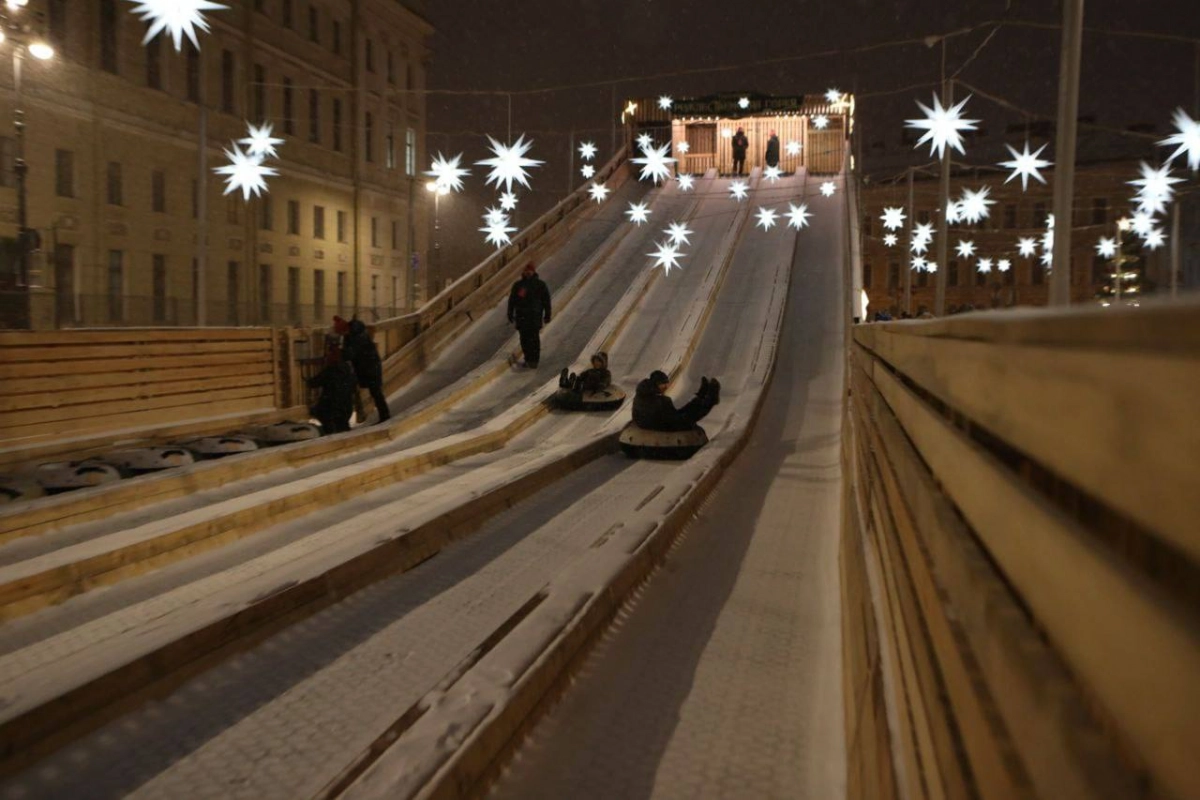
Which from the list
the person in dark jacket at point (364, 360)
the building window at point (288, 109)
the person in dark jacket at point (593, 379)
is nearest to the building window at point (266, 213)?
the building window at point (288, 109)

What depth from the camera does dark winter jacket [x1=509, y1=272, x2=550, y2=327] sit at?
15.8 meters

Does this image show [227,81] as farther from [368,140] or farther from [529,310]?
[529,310]

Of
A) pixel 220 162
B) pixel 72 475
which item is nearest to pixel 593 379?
pixel 72 475

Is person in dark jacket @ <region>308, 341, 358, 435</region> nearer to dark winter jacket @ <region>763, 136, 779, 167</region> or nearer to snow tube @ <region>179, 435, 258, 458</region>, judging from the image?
snow tube @ <region>179, 435, 258, 458</region>

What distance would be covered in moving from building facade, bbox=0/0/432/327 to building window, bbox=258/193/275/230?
79mm

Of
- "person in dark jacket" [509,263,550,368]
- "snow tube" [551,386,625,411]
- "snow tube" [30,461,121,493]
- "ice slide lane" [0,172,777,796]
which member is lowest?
"ice slide lane" [0,172,777,796]

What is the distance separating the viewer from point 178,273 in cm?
3256

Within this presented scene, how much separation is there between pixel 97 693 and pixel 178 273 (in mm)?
31806

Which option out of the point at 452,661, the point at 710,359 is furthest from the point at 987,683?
the point at 710,359

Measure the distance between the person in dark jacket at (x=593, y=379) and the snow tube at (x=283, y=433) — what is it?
3.68 m

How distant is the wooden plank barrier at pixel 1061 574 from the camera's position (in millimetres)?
721

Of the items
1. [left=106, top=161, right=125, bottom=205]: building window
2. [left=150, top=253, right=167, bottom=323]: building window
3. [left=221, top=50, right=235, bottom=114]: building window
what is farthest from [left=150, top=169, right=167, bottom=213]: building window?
[left=221, top=50, right=235, bottom=114]: building window

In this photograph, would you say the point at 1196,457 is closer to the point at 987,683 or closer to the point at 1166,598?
the point at 1166,598

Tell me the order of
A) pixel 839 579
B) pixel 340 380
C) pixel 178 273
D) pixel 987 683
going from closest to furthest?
1. pixel 987 683
2. pixel 839 579
3. pixel 340 380
4. pixel 178 273
